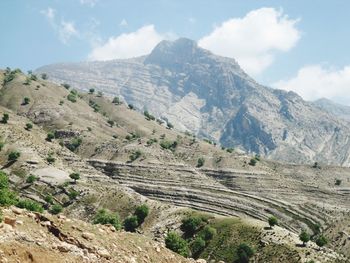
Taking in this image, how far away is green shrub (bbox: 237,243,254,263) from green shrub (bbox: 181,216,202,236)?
18225mm

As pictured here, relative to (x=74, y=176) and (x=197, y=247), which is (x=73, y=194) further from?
(x=197, y=247)

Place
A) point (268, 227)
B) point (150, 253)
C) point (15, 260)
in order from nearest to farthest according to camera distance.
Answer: point (15, 260)
point (150, 253)
point (268, 227)

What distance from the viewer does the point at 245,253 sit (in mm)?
107188

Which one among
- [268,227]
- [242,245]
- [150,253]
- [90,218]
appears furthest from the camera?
[90,218]

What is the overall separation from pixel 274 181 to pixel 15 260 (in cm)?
17285

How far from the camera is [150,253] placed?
1474 inches

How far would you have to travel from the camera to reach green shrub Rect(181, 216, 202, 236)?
124 meters

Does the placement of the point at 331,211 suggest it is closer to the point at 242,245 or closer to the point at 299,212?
the point at 299,212

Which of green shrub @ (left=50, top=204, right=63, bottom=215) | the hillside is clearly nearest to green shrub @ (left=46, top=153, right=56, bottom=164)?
the hillside

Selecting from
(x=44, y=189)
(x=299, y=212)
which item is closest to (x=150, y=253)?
(x=44, y=189)

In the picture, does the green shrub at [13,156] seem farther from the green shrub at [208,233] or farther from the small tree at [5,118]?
the green shrub at [208,233]

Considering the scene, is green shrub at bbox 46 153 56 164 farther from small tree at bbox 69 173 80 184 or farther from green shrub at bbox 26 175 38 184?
green shrub at bbox 26 175 38 184

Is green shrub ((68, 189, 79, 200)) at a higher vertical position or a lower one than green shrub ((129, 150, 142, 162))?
lower

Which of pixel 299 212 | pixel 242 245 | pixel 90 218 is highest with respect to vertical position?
pixel 299 212
